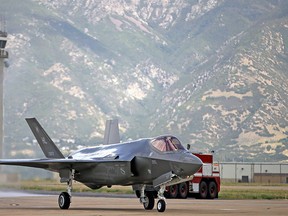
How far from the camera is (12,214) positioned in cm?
4081

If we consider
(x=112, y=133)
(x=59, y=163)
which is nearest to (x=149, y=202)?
(x=59, y=163)

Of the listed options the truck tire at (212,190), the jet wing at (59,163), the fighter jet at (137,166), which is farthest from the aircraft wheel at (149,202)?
the truck tire at (212,190)

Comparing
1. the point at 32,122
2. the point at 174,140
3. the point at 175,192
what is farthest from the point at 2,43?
the point at 174,140

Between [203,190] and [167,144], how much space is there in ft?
66.8

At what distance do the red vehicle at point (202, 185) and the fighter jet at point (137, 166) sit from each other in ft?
53.8

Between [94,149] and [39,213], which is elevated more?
[94,149]

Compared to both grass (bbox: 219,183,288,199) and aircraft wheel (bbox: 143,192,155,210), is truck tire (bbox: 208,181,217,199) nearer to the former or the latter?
grass (bbox: 219,183,288,199)

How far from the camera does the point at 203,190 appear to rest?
214 feet

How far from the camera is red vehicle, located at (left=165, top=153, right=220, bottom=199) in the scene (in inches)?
2527

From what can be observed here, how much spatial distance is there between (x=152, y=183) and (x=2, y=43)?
64766 millimetres

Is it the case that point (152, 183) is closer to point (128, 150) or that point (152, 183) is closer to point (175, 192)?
point (128, 150)

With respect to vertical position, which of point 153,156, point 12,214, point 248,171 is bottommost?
point 12,214

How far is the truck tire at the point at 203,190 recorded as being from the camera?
65.0 metres

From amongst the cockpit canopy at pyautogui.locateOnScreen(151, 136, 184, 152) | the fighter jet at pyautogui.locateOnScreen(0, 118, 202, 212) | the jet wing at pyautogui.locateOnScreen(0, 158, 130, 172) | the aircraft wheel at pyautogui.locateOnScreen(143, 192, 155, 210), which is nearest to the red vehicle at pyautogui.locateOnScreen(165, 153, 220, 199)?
the fighter jet at pyautogui.locateOnScreen(0, 118, 202, 212)
